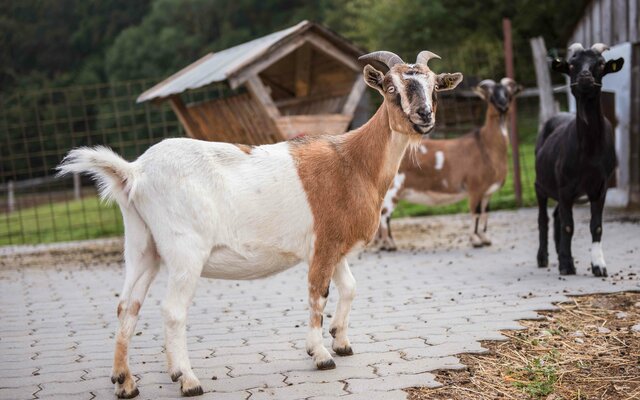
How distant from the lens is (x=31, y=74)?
138 ft

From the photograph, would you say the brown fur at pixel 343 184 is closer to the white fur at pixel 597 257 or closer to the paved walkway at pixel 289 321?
the paved walkway at pixel 289 321

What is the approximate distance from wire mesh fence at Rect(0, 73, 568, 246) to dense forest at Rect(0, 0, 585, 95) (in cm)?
322

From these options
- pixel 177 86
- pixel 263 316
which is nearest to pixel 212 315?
→ pixel 263 316

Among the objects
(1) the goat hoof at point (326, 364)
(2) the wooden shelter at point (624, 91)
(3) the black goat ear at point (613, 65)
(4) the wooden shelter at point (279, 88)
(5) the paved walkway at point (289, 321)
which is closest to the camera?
(5) the paved walkway at point (289, 321)

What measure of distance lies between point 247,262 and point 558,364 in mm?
1943

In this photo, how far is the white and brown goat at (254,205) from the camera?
4.13 metres

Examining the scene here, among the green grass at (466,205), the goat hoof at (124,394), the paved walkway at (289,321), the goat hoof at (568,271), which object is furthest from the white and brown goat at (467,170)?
the goat hoof at (124,394)

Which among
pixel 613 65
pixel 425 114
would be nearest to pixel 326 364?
pixel 425 114

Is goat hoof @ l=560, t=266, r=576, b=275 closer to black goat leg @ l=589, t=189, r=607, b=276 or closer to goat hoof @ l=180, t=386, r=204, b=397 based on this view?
black goat leg @ l=589, t=189, r=607, b=276

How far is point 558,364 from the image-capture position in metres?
4.41

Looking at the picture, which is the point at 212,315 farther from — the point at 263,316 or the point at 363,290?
the point at 363,290

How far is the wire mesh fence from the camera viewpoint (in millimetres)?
13273

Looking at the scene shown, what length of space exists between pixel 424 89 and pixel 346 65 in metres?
6.32

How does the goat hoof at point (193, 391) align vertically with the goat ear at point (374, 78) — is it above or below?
below
